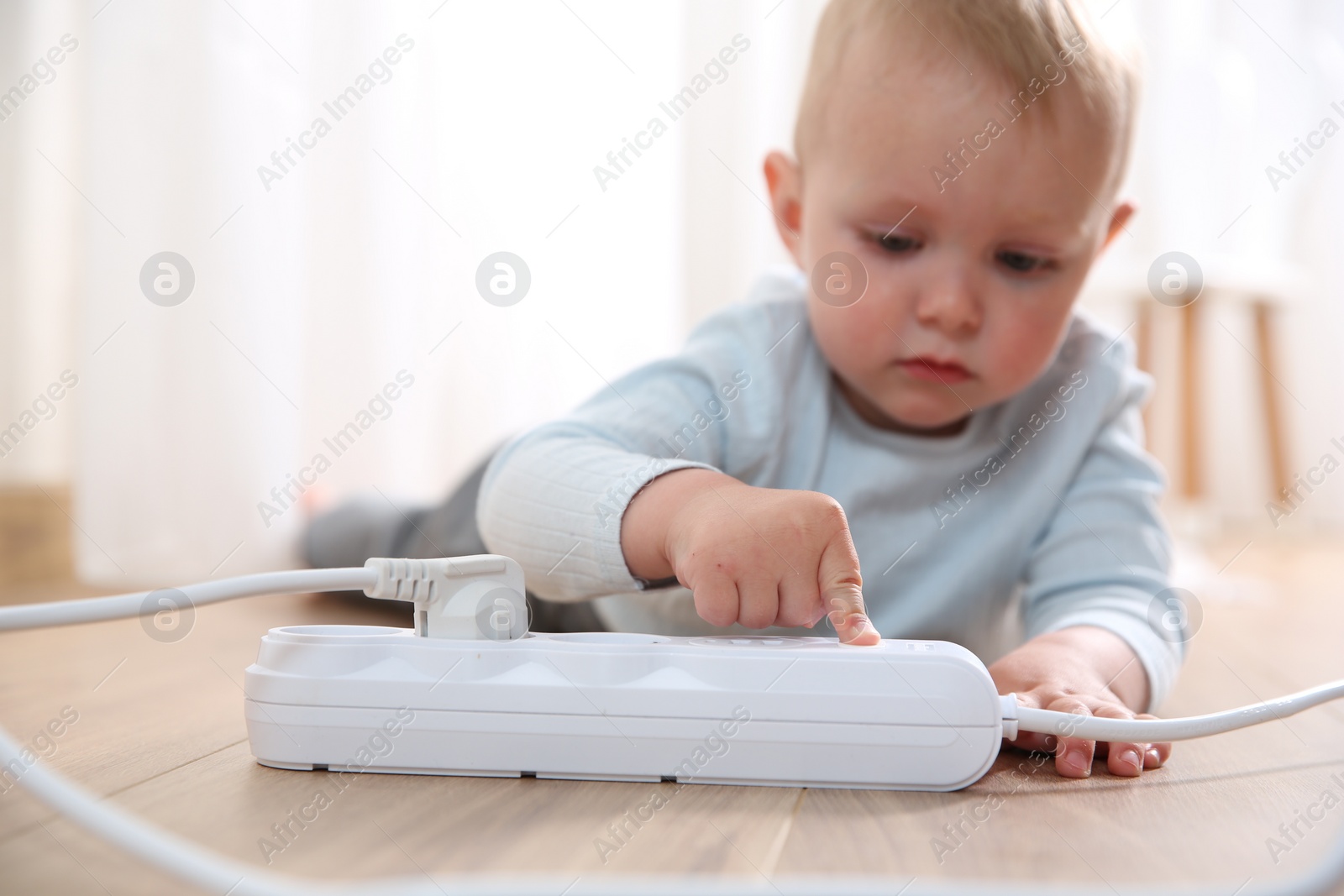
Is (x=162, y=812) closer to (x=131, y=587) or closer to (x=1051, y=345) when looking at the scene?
(x=1051, y=345)

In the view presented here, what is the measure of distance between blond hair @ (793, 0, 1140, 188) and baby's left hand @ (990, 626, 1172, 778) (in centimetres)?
30

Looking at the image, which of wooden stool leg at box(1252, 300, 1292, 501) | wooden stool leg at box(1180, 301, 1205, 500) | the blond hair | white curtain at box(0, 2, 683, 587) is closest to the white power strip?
the blond hair

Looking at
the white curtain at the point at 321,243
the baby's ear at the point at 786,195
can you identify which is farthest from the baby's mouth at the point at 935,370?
the white curtain at the point at 321,243

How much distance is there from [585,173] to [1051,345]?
87cm

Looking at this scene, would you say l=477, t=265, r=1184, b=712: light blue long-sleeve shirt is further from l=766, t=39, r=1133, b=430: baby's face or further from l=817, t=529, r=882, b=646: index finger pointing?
l=817, t=529, r=882, b=646: index finger pointing

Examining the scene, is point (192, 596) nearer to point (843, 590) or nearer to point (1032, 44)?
point (843, 590)

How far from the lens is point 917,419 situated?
716 millimetres

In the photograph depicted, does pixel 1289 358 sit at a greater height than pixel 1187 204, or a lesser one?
lesser

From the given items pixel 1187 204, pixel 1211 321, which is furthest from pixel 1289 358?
pixel 1187 204

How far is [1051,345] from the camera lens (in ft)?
2.23

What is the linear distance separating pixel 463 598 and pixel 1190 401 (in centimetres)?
189

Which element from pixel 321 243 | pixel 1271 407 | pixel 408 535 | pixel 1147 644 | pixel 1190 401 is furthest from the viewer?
pixel 1271 407

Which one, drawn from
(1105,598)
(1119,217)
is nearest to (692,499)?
(1105,598)

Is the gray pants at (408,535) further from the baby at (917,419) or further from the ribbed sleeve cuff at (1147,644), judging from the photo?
the ribbed sleeve cuff at (1147,644)
